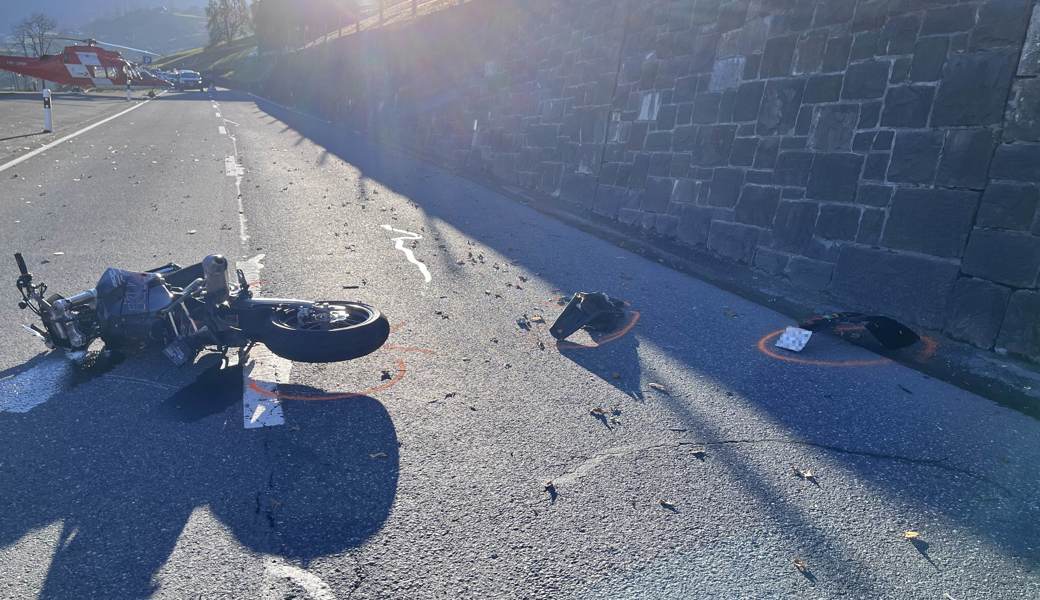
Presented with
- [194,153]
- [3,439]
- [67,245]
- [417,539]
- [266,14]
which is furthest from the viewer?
[266,14]

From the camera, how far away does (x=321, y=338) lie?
4129 mm

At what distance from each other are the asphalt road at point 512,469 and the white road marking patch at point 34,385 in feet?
0.07

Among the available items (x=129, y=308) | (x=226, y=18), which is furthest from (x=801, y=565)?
(x=226, y=18)

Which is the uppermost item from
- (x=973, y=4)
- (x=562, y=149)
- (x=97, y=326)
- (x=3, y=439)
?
(x=973, y=4)

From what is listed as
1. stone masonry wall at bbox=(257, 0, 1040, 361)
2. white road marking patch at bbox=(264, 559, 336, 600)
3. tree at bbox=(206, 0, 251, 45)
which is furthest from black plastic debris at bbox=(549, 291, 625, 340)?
tree at bbox=(206, 0, 251, 45)

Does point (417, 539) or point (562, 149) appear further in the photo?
point (562, 149)

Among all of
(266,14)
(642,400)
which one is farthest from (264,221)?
(266,14)

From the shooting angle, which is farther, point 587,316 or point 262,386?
point 587,316

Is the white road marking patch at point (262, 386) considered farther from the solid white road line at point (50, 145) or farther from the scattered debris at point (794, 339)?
the solid white road line at point (50, 145)

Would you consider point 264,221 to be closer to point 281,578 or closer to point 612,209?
point 612,209

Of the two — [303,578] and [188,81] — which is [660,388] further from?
[188,81]

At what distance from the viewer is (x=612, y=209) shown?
11664 mm

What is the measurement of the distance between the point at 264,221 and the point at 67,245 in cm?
247

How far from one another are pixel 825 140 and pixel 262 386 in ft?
21.2
